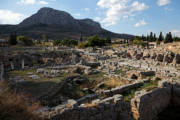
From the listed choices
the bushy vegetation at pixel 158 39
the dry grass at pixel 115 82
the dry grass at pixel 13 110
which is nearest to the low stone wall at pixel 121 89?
the dry grass at pixel 115 82

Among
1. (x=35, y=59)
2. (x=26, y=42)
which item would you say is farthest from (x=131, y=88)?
(x=26, y=42)

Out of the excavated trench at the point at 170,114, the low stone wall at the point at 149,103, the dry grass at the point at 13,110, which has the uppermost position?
the dry grass at the point at 13,110

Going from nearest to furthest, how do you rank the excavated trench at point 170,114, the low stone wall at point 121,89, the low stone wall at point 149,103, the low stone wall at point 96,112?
the low stone wall at point 96,112, the low stone wall at point 149,103, the excavated trench at point 170,114, the low stone wall at point 121,89

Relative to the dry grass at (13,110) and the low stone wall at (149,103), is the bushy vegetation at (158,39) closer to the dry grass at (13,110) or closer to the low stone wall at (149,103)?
the low stone wall at (149,103)

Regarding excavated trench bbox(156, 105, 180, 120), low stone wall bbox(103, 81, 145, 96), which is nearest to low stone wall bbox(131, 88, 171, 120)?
excavated trench bbox(156, 105, 180, 120)

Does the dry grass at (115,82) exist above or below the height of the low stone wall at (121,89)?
below

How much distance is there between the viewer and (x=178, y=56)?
87.5 ft

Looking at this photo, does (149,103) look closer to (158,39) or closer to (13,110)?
(13,110)

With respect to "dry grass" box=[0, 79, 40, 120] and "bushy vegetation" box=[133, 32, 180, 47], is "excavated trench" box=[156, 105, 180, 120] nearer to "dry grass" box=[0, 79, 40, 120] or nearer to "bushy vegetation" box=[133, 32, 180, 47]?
"dry grass" box=[0, 79, 40, 120]

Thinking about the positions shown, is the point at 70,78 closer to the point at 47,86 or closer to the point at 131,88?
the point at 47,86

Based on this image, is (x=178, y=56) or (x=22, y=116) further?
(x=178, y=56)

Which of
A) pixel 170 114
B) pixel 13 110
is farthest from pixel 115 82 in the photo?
pixel 13 110

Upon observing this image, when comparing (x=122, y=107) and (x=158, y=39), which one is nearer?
(x=122, y=107)

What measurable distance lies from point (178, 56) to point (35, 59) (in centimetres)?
3214
